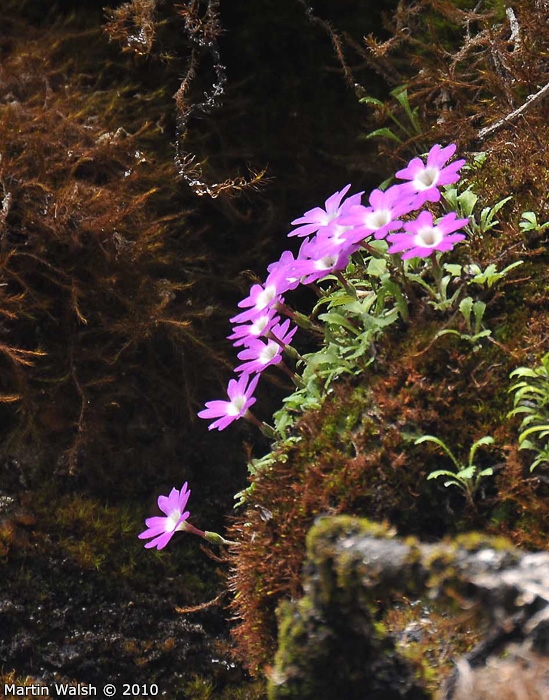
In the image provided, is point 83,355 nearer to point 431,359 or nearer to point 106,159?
point 106,159

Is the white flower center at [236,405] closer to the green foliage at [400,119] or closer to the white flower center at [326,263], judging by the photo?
the white flower center at [326,263]

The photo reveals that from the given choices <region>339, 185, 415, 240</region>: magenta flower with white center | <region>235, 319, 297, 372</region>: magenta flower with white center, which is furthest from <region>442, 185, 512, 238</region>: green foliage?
<region>235, 319, 297, 372</region>: magenta flower with white center

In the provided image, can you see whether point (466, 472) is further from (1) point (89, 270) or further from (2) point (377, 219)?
(1) point (89, 270)

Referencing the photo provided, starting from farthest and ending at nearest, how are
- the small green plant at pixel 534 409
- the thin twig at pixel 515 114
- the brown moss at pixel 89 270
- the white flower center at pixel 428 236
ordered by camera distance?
the brown moss at pixel 89 270 → the thin twig at pixel 515 114 → the white flower center at pixel 428 236 → the small green plant at pixel 534 409

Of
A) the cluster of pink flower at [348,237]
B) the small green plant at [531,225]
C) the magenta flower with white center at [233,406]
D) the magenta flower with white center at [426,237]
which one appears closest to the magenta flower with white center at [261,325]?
the cluster of pink flower at [348,237]

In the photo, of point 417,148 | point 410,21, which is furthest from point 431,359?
point 410,21

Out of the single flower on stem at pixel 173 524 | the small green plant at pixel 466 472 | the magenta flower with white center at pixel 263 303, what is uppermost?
the magenta flower with white center at pixel 263 303
